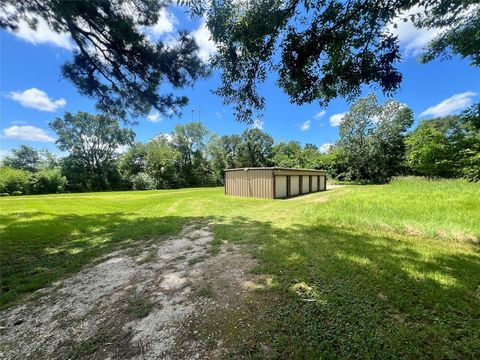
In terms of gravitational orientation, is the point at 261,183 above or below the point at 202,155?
below

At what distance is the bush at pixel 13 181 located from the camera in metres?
25.8

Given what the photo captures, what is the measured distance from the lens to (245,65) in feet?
10.8

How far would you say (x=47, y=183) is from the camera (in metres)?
28.2

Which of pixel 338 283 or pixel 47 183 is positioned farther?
pixel 47 183

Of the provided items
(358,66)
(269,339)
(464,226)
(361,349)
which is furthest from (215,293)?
(464,226)

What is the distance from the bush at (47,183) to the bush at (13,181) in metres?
0.72

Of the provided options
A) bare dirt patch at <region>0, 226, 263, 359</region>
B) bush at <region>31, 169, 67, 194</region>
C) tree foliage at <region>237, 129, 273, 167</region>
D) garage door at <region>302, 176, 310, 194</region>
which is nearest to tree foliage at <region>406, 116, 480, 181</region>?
bare dirt patch at <region>0, 226, 263, 359</region>

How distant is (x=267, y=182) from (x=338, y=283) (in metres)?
12.0

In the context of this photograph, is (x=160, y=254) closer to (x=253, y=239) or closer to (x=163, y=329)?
(x=253, y=239)

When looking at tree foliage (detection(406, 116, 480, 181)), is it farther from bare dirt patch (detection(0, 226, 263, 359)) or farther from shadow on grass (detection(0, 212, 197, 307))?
shadow on grass (detection(0, 212, 197, 307))

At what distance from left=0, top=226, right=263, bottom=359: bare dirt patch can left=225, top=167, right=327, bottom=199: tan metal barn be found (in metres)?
10.9

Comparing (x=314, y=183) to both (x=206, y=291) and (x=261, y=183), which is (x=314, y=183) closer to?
(x=261, y=183)

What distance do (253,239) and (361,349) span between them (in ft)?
11.4

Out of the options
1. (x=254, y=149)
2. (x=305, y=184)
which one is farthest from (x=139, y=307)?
(x=254, y=149)
